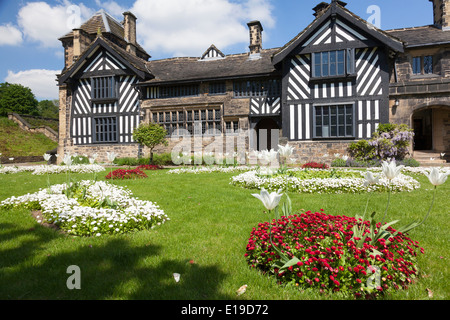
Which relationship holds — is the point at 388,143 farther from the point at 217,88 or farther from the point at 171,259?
the point at 171,259

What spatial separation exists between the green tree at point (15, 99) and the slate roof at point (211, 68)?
1263 inches

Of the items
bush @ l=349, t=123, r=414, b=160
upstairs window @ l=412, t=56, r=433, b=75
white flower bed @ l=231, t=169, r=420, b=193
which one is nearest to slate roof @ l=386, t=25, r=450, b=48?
upstairs window @ l=412, t=56, r=433, b=75

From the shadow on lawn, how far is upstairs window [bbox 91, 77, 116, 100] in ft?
62.2

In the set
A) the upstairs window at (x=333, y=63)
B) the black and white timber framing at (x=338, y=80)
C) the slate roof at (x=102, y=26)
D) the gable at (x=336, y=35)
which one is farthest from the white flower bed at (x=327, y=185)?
the slate roof at (x=102, y=26)

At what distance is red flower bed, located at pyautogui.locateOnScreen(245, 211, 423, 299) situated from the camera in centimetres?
241

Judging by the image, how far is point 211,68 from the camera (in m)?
20.8

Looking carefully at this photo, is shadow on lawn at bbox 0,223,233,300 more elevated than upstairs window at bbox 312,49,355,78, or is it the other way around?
upstairs window at bbox 312,49,355,78

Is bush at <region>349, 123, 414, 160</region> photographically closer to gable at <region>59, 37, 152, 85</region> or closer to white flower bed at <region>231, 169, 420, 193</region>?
white flower bed at <region>231, 169, 420, 193</region>

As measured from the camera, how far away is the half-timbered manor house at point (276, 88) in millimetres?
14930

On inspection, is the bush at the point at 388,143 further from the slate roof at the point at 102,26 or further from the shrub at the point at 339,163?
the slate roof at the point at 102,26

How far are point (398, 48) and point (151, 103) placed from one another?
16.6m

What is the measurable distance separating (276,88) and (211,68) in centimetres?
594
